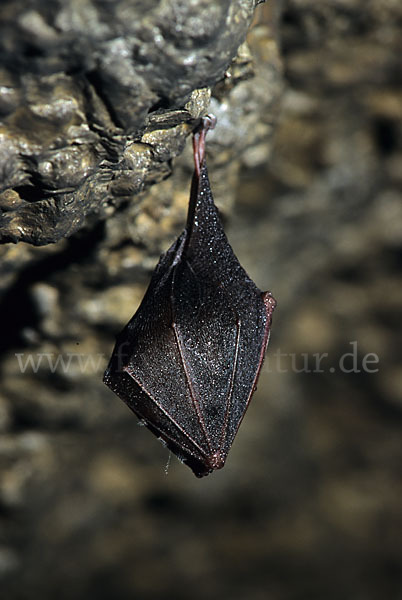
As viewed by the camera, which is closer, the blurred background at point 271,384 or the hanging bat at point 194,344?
the hanging bat at point 194,344

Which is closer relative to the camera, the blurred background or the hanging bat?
the hanging bat

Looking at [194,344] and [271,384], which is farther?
[271,384]

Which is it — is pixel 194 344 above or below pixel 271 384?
above

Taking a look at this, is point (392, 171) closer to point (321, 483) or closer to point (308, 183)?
point (308, 183)
